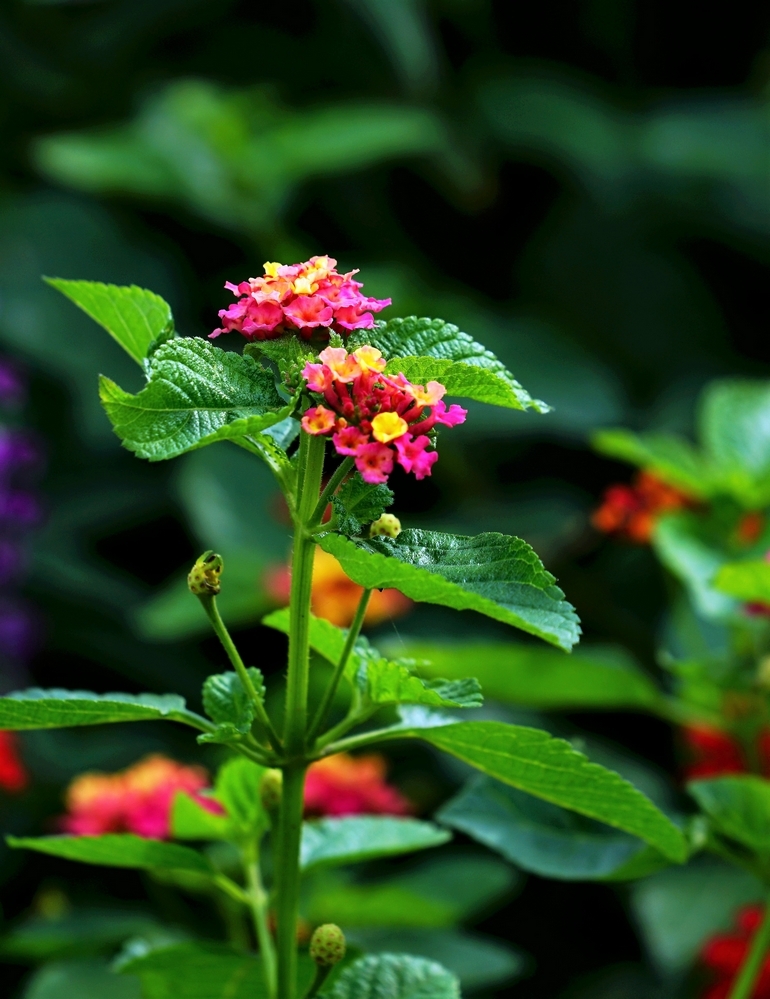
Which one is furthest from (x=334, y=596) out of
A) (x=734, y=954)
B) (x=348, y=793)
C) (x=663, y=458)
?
(x=734, y=954)

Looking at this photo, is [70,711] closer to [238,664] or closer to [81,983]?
[238,664]

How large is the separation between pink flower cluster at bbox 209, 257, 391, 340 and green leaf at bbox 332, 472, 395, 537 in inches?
2.1

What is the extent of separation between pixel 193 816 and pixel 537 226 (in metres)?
1.14

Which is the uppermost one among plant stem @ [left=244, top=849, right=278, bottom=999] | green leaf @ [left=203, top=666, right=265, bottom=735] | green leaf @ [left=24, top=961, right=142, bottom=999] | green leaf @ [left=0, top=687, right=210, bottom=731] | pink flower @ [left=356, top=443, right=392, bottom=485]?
pink flower @ [left=356, top=443, right=392, bottom=485]

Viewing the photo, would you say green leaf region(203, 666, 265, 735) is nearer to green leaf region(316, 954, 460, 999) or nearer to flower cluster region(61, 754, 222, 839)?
green leaf region(316, 954, 460, 999)

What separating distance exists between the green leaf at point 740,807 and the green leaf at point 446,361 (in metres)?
0.26

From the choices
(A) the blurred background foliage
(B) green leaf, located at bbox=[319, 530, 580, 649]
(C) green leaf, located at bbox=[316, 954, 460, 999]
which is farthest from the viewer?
(A) the blurred background foliage

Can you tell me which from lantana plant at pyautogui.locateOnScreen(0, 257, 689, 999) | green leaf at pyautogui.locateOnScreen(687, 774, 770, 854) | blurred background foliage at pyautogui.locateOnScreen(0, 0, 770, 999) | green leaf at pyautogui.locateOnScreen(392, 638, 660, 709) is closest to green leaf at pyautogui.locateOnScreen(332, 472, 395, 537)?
lantana plant at pyautogui.locateOnScreen(0, 257, 689, 999)

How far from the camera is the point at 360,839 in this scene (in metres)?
0.60

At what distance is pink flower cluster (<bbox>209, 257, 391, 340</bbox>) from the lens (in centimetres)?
43

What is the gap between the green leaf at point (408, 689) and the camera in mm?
433

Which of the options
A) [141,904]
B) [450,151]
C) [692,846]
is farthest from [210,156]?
[692,846]

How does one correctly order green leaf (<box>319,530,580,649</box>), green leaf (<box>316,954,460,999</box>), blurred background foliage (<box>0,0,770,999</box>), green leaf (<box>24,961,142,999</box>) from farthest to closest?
blurred background foliage (<box>0,0,770,999</box>) < green leaf (<box>24,961,142,999</box>) < green leaf (<box>316,954,460,999</box>) < green leaf (<box>319,530,580,649</box>)

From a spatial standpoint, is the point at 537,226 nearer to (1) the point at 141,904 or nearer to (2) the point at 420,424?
(1) the point at 141,904
